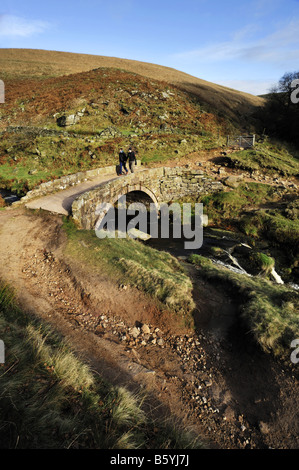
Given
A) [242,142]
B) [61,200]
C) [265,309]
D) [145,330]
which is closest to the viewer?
Result: [145,330]

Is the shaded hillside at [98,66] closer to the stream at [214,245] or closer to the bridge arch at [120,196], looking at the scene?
the bridge arch at [120,196]

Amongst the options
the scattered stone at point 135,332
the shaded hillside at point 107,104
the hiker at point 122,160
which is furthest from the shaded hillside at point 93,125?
the scattered stone at point 135,332

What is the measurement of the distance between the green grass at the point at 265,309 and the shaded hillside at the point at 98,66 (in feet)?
142

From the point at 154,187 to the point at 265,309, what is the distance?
17226 mm

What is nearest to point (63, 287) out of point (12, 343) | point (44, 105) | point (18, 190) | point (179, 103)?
point (12, 343)

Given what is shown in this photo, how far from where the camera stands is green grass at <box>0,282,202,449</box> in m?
3.63

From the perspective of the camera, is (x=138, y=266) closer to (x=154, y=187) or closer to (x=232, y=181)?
(x=154, y=187)

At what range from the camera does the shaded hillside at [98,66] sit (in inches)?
2014

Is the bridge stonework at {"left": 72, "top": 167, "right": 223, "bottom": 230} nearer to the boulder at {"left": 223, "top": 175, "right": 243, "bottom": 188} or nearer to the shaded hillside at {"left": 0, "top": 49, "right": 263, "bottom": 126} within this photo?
the boulder at {"left": 223, "top": 175, "right": 243, "bottom": 188}

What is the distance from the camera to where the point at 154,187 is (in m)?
23.9

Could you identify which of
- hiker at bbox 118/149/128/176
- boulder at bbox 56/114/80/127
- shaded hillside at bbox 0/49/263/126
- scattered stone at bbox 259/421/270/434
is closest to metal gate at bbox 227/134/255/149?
shaded hillside at bbox 0/49/263/126

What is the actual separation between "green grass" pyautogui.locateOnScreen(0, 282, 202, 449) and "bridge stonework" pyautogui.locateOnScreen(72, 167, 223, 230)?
1015 cm

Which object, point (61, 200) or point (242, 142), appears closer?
point (61, 200)

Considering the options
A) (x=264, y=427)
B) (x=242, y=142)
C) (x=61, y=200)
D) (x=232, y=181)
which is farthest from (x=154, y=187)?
(x=264, y=427)
